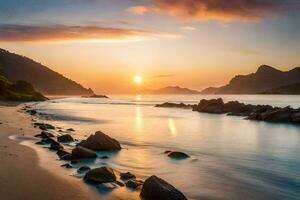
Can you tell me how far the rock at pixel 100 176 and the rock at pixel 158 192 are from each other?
2178mm

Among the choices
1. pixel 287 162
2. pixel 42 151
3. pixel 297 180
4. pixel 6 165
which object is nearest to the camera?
pixel 6 165

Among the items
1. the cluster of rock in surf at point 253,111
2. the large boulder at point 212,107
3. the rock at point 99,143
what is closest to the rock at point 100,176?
Result: the rock at point 99,143

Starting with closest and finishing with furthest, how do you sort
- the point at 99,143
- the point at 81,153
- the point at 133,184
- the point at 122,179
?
the point at 133,184 → the point at 122,179 → the point at 81,153 → the point at 99,143

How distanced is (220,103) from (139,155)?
7668 centimetres

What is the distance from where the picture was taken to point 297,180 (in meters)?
19.3

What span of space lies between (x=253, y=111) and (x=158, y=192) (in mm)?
74554

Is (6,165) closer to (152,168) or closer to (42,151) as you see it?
(42,151)

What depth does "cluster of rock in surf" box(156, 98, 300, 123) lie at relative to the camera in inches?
2628

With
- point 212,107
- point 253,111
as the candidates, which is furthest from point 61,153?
point 212,107

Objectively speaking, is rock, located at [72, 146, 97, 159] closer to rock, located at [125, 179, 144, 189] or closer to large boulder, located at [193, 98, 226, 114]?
rock, located at [125, 179, 144, 189]

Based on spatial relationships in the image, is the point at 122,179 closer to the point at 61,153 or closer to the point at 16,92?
the point at 61,153

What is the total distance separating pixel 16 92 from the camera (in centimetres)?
14512

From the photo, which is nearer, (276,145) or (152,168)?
(152,168)

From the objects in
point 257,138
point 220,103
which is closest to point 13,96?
point 220,103
